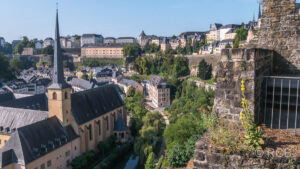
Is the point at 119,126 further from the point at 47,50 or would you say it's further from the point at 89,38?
the point at 89,38

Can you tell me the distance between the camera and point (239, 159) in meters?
4.99

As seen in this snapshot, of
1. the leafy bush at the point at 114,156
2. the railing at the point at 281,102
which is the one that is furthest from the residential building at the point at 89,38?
the railing at the point at 281,102

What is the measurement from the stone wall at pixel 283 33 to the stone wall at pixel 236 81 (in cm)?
263

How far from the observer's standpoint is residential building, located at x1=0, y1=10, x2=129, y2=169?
2484 centimetres

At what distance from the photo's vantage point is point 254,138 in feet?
16.4

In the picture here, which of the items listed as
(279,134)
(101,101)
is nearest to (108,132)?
(101,101)

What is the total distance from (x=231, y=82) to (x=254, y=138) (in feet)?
4.45

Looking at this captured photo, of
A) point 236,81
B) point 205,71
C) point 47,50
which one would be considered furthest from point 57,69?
point 47,50

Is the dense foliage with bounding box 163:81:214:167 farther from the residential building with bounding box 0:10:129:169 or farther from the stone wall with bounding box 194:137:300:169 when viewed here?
the residential building with bounding box 0:10:129:169

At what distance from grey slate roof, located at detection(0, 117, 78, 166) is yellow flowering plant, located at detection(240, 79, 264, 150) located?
932 inches

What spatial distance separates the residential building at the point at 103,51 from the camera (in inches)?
4835

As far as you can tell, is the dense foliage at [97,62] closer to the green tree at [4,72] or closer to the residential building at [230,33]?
the green tree at [4,72]

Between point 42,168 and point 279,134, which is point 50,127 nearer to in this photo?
point 42,168

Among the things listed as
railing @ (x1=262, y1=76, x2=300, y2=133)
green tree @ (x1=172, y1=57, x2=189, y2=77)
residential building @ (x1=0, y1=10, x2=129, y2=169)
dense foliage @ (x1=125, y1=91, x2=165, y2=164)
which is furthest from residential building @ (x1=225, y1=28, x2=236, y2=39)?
railing @ (x1=262, y1=76, x2=300, y2=133)
